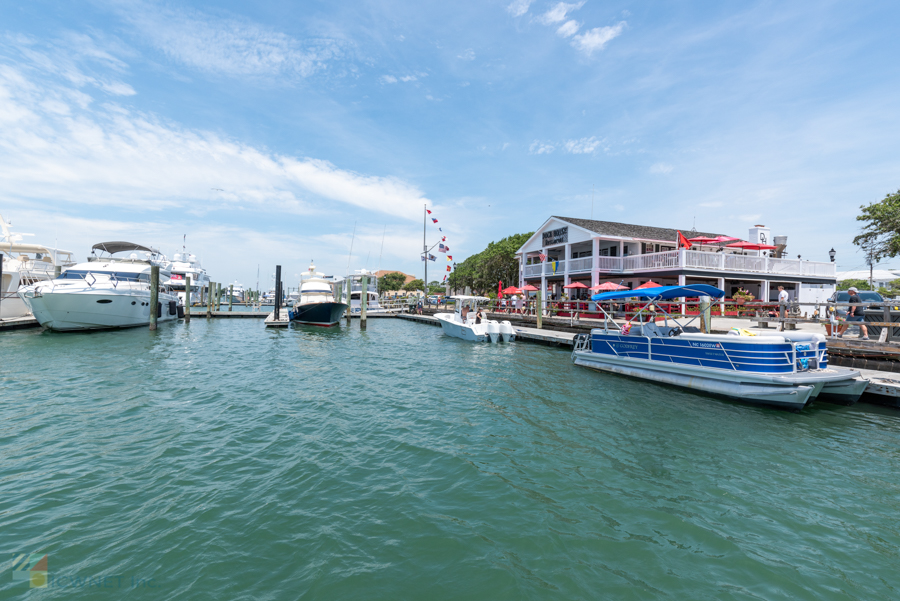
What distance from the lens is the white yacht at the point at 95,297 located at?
67.4ft

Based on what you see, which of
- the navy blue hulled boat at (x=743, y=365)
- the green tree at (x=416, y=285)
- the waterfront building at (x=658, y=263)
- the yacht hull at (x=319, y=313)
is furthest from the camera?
the green tree at (x=416, y=285)

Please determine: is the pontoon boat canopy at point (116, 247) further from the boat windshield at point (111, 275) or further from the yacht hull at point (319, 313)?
the yacht hull at point (319, 313)

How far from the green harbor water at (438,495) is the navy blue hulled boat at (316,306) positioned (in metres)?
17.8

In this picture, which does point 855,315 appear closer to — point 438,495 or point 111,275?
point 438,495

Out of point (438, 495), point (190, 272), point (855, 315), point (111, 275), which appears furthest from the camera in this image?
point (190, 272)

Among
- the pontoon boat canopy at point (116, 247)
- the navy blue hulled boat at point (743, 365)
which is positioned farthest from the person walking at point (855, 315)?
the pontoon boat canopy at point (116, 247)

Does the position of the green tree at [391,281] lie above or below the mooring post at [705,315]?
above

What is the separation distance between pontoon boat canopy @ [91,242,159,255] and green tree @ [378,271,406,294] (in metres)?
70.0

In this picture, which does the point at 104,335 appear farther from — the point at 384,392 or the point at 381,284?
the point at 381,284

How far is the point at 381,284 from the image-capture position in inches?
4021

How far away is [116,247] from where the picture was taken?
31891mm

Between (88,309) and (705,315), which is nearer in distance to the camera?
(705,315)

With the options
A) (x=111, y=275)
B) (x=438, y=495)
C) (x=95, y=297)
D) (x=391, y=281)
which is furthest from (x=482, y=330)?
(x=391, y=281)

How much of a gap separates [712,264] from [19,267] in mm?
43183
